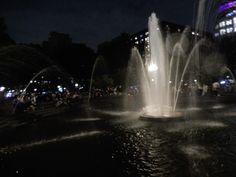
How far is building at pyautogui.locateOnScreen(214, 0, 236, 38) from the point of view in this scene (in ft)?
401

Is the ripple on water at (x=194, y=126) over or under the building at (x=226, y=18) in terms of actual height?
under

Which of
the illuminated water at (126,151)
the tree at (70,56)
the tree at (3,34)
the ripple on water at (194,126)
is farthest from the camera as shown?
the tree at (70,56)

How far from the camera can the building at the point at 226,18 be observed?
122m

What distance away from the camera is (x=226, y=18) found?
412ft

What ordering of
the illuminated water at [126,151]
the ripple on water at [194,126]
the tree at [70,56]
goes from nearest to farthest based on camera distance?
1. the illuminated water at [126,151]
2. the ripple on water at [194,126]
3. the tree at [70,56]

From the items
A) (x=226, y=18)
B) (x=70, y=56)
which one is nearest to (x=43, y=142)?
(x=70, y=56)

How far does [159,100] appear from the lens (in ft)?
72.8

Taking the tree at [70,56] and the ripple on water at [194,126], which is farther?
the tree at [70,56]

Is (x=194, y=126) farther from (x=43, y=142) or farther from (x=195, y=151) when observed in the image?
(x=43, y=142)

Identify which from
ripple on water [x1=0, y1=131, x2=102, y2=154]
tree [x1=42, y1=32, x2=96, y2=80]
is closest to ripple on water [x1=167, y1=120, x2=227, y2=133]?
ripple on water [x1=0, y1=131, x2=102, y2=154]

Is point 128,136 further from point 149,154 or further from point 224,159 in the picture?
point 224,159

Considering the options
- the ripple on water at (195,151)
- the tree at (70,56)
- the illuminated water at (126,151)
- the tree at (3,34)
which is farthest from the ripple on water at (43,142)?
the tree at (70,56)

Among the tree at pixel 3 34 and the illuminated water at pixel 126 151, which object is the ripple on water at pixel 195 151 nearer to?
the illuminated water at pixel 126 151

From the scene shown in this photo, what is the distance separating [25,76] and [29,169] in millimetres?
41869
